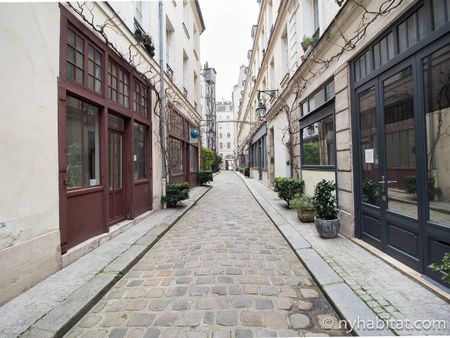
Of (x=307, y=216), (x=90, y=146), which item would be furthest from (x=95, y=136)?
(x=307, y=216)

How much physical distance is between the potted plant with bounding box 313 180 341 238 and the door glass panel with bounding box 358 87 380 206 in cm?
61

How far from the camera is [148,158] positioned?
7.56 meters

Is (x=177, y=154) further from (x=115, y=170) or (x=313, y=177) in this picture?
(x=313, y=177)

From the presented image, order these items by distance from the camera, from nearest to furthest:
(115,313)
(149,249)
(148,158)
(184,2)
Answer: (115,313) < (149,249) < (148,158) < (184,2)

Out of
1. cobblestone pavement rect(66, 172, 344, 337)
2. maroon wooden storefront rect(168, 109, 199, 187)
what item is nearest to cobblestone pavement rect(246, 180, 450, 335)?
cobblestone pavement rect(66, 172, 344, 337)

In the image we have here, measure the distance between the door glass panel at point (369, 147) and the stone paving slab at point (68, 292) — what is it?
160 inches

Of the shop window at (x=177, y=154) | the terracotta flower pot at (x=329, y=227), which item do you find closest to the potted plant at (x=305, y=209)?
the terracotta flower pot at (x=329, y=227)

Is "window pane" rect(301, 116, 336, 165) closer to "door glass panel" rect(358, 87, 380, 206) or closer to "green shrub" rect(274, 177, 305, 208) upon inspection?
"green shrub" rect(274, 177, 305, 208)

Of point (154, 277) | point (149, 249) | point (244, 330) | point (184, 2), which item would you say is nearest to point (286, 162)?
point (149, 249)

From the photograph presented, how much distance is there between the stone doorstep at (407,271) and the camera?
8.59ft

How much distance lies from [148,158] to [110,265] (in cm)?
425

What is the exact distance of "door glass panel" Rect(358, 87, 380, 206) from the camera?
4055mm

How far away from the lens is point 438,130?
2.89 metres

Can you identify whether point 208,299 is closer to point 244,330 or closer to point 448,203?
point 244,330
